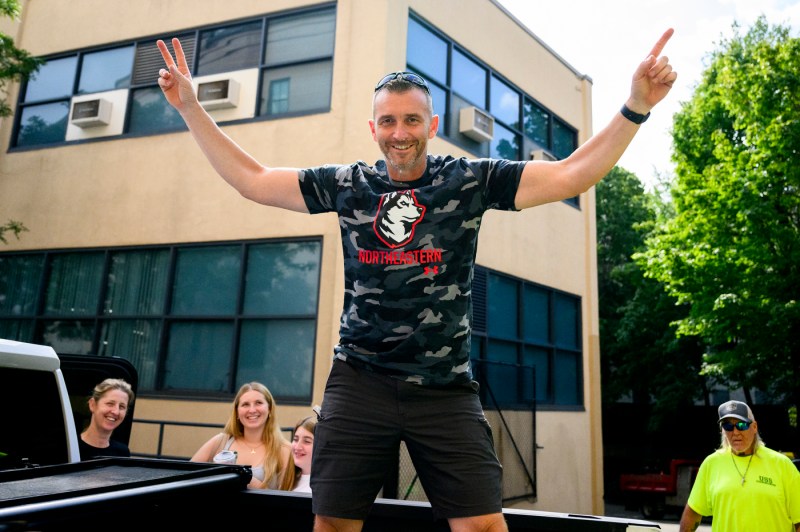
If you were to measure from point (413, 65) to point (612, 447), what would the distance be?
1908 cm

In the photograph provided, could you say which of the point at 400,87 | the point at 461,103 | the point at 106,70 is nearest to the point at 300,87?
the point at 461,103

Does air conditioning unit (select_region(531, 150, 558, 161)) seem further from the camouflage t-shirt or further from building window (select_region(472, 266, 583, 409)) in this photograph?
the camouflage t-shirt

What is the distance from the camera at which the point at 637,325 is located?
22.3 meters

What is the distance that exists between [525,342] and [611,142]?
32.6ft

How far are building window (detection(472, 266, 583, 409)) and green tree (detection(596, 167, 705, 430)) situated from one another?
8253 millimetres

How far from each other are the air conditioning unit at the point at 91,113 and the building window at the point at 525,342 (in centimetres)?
654

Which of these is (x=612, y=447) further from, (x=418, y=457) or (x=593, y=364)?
(x=418, y=457)

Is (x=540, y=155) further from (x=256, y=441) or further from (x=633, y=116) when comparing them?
(x=633, y=116)

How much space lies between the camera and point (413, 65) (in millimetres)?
9836

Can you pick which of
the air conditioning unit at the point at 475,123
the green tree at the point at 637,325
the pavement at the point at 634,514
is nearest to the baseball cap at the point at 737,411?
the air conditioning unit at the point at 475,123

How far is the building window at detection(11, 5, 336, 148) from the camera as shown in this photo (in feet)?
31.6

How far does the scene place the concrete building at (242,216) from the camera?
8945mm

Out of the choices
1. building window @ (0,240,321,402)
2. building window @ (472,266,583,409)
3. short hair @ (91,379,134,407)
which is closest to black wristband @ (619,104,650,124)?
short hair @ (91,379,134,407)

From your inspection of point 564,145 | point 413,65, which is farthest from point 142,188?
point 564,145
